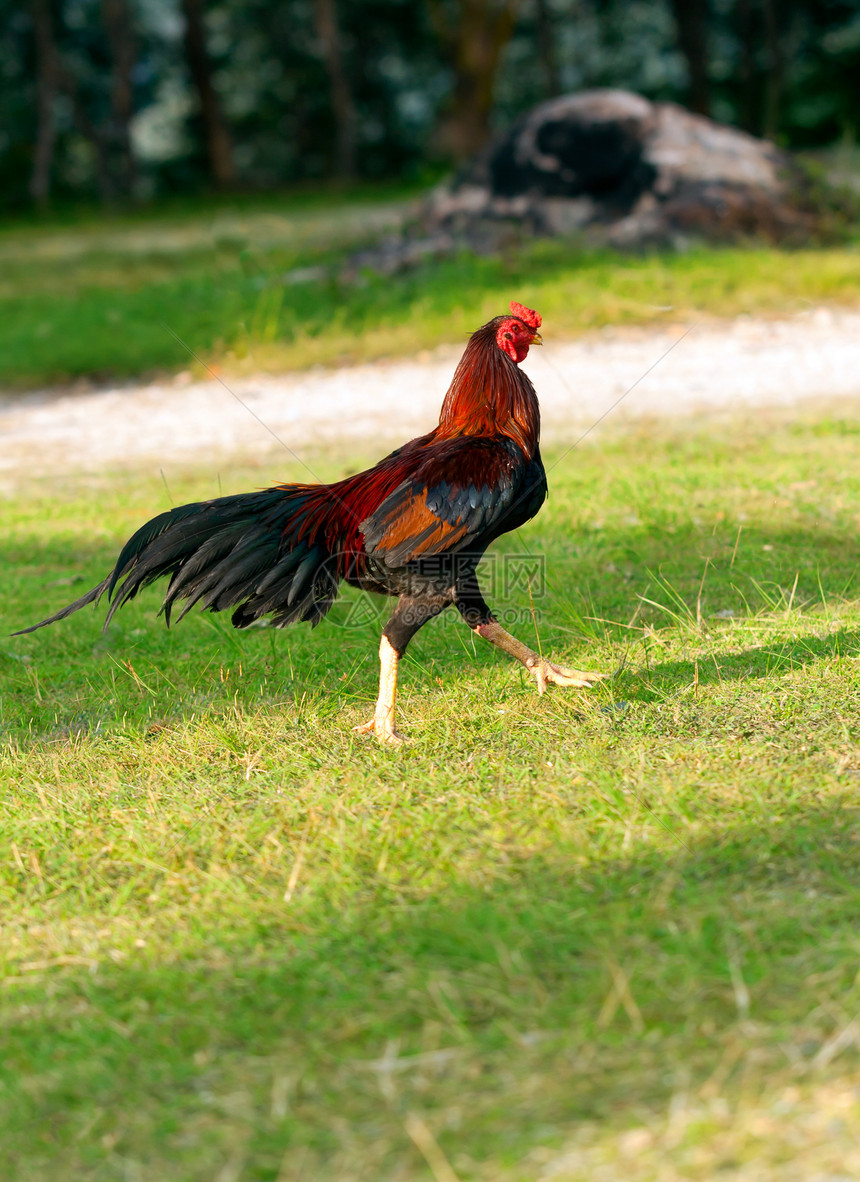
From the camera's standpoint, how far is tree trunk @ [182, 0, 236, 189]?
Result: 27.3 m

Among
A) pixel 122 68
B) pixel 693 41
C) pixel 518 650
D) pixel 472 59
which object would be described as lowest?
pixel 518 650

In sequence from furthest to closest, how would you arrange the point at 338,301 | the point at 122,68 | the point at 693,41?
the point at 693,41 → the point at 122,68 → the point at 338,301

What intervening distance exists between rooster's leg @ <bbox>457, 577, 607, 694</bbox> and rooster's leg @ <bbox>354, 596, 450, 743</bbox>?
160 mm

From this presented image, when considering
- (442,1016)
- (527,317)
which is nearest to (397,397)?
(527,317)

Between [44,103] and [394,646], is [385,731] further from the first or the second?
[44,103]

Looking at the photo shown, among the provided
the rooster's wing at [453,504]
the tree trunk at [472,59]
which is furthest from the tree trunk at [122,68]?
the rooster's wing at [453,504]

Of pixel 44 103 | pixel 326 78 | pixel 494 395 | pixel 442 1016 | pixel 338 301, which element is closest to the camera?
pixel 442 1016

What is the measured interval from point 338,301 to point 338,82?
1598cm

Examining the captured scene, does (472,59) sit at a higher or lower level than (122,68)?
lower

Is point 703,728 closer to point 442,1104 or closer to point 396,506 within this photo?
point 396,506

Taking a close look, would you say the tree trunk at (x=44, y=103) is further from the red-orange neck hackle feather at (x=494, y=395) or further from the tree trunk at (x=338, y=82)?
the red-orange neck hackle feather at (x=494, y=395)

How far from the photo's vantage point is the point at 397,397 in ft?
31.6

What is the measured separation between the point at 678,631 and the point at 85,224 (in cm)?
2027

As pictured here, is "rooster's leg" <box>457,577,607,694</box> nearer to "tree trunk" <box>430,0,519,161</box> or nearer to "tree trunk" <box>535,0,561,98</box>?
"tree trunk" <box>430,0,519,161</box>
